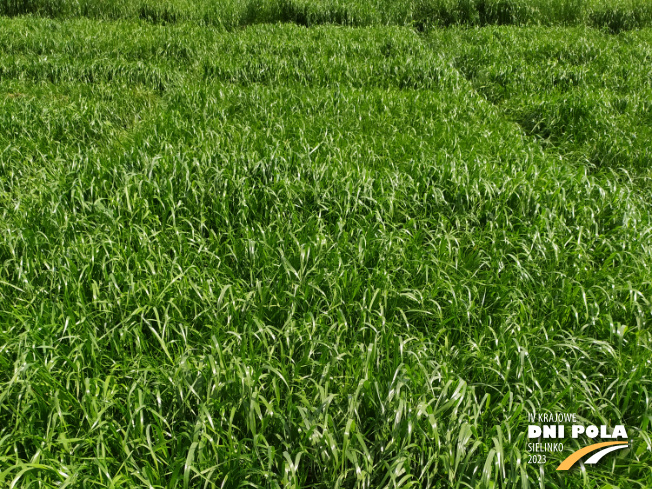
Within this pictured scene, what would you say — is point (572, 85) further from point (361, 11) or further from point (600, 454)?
point (600, 454)

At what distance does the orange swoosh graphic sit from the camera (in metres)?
2.37

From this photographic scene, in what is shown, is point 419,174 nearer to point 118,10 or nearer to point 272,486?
point 272,486

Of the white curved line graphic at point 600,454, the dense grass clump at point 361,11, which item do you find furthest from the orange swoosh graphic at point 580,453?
the dense grass clump at point 361,11

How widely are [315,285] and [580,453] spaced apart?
176 cm

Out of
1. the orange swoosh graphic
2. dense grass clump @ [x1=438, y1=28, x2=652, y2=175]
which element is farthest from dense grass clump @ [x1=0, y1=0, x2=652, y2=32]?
the orange swoosh graphic

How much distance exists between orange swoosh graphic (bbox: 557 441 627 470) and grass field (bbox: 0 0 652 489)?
38mm

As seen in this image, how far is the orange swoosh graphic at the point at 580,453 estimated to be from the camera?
2.37 meters

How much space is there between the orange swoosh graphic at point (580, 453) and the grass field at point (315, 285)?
4 centimetres

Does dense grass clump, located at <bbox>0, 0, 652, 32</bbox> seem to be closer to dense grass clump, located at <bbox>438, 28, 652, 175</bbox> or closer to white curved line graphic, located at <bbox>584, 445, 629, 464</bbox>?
dense grass clump, located at <bbox>438, 28, 652, 175</bbox>

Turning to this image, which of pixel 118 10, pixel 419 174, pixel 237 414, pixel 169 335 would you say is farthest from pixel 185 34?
pixel 237 414

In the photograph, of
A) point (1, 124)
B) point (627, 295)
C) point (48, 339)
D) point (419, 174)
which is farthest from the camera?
point (1, 124)

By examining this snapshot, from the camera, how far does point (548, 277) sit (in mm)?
3596

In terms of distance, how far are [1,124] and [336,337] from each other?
5.47 m

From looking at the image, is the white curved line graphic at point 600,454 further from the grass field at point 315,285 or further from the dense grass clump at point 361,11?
the dense grass clump at point 361,11
